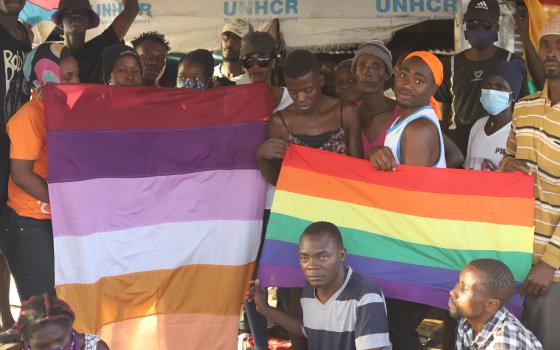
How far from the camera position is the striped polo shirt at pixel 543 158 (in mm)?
3812

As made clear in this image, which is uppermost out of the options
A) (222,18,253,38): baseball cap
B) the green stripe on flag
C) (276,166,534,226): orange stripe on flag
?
(222,18,253,38): baseball cap

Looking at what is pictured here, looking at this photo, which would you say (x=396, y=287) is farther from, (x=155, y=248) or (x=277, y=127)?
(x=155, y=248)

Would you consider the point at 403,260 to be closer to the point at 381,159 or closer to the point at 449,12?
the point at 381,159

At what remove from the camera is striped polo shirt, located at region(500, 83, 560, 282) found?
381cm

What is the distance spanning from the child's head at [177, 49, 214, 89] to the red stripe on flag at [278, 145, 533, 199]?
152 centimetres

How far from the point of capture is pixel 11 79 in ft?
16.5

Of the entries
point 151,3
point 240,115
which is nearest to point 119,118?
point 240,115

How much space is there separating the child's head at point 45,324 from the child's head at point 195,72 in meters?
2.52

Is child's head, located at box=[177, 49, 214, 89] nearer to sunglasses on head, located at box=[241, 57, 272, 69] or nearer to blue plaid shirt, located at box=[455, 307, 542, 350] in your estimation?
sunglasses on head, located at box=[241, 57, 272, 69]

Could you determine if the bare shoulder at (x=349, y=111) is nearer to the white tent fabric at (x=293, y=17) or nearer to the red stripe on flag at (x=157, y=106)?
the red stripe on flag at (x=157, y=106)

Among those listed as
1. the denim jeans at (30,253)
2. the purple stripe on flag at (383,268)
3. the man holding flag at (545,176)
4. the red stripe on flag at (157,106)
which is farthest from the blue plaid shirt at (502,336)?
the denim jeans at (30,253)

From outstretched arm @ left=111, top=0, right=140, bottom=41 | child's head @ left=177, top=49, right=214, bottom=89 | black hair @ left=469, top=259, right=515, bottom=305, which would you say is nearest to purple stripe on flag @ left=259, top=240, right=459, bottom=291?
black hair @ left=469, top=259, right=515, bottom=305

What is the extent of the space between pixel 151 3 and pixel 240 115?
3.64 meters

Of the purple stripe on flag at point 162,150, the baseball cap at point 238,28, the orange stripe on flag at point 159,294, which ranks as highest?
the baseball cap at point 238,28
